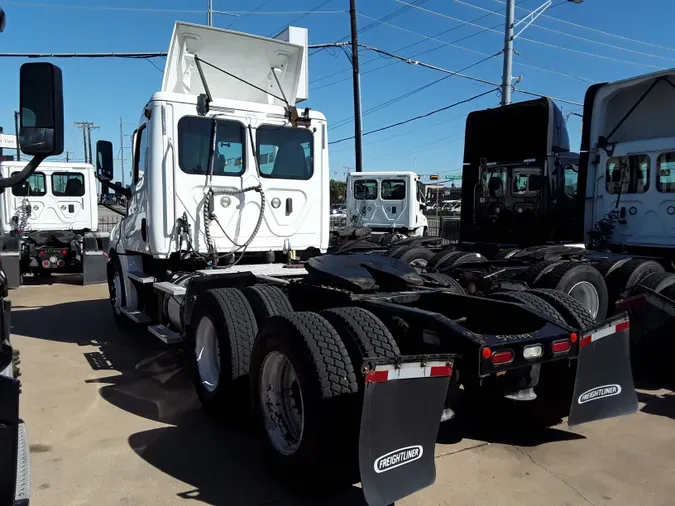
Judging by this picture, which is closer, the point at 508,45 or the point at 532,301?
the point at 532,301

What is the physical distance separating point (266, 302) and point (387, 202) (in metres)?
12.8

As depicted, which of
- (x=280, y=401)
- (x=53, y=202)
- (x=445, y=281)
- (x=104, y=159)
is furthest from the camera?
(x=53, y=202)

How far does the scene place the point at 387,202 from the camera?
17.1 m

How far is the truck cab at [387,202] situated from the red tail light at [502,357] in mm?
13631

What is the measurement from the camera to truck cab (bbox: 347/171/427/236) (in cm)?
1678

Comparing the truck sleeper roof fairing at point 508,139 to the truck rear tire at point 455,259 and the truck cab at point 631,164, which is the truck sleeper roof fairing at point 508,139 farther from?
the truck rear tire at point 455,259

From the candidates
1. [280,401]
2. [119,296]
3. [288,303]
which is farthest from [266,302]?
[119,296]

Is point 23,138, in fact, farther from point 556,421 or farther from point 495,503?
point 556,421

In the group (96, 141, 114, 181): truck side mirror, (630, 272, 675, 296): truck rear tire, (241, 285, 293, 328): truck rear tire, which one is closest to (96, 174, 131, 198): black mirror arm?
(96, 141, 114, 181): truck side mirror

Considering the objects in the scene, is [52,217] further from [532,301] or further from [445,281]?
[532,301]

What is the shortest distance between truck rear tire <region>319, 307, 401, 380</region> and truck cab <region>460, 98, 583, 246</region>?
20.2ft

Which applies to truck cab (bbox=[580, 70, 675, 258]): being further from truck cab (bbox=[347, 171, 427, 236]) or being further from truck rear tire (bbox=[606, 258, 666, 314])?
truck cab (bbox=[347, 171, 427, 236])

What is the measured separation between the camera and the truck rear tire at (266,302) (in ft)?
14.9

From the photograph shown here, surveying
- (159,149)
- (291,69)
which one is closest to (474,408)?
(159,149)
